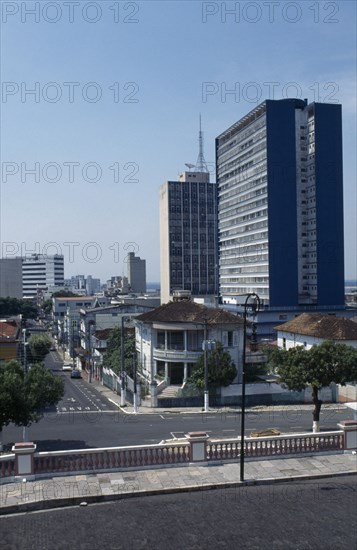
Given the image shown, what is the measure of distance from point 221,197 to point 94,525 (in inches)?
4158

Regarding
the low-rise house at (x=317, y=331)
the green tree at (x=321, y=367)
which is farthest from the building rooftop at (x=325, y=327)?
the green tree at (x=321, y=367)

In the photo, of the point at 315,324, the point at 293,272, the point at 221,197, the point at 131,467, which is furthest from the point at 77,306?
the point at 131,467

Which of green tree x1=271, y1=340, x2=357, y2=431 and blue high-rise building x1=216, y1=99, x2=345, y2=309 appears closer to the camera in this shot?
green tree x1=271, y1=340, x2=357, y2=431

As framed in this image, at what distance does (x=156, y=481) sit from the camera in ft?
55.5

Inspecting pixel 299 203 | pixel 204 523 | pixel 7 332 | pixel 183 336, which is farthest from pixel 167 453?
pixel 299 203

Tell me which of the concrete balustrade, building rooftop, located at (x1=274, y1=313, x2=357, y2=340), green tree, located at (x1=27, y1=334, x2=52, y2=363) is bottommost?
green tree, located at (x1=27, y1=334, x2=52, y2=363)

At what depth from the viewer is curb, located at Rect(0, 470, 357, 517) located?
15.0 m

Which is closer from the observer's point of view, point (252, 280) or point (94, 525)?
point (94, 525)

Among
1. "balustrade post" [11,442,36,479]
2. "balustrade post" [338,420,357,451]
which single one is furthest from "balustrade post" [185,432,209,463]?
"balustrade post" [338,420,357,451]

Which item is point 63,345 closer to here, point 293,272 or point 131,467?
point 293,272

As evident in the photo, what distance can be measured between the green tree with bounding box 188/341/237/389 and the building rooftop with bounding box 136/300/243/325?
3.33 metres

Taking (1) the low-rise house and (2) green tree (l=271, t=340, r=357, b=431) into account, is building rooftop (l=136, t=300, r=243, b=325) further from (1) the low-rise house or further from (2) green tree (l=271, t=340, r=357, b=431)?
(2) green tree (l=271, t=340, r=357, b=431)

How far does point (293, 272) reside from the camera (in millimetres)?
94688

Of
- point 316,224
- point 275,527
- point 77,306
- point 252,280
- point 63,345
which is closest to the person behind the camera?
point 275,527
